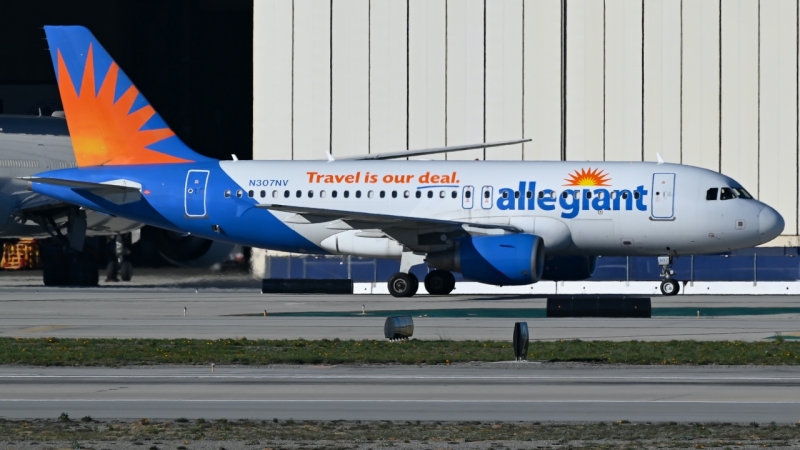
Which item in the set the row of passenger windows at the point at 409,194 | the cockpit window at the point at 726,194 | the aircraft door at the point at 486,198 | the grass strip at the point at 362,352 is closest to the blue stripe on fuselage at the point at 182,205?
the row of passenger windows at the point at 409,194

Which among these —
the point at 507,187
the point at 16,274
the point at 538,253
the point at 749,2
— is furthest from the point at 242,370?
the point at 16,274

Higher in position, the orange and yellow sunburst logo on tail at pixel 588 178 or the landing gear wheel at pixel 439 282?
the orange and yellow sunburst logo on tail at pixel 588 178

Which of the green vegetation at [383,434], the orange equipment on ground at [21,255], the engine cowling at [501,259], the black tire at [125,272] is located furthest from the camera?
the orange equipment on ground at [21,255]

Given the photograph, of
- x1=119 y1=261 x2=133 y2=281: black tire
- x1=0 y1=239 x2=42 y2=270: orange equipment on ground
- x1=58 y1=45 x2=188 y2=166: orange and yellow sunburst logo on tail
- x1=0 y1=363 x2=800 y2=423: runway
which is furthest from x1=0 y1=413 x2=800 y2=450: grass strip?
x1=0 y1=239 x2=42 y2=270: orange equipment on ground

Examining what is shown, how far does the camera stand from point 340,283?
37000 mm

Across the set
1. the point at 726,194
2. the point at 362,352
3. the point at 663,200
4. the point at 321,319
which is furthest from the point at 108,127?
the point at 362,352

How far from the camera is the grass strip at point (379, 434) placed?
36.6 ft

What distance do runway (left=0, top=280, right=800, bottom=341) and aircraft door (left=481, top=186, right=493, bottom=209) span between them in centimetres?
242

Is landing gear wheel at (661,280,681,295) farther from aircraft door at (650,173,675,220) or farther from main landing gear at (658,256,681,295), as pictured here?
aircraft door at (650,173,675,220)

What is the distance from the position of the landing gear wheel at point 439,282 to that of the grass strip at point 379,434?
74.2 ft

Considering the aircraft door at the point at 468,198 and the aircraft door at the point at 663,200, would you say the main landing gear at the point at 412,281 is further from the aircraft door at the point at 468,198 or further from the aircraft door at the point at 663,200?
the aircraft door at the point at 663,200

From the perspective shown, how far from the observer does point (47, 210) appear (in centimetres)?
4200

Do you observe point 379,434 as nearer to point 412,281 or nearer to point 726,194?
point 412,281

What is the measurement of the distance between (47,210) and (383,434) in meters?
32.3
